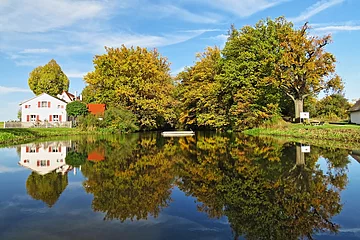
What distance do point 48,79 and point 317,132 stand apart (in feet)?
181

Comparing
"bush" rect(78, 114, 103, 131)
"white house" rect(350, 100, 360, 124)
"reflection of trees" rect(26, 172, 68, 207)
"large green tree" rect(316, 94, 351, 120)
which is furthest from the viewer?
"large green tree" rect(316, 94, 351, 120)

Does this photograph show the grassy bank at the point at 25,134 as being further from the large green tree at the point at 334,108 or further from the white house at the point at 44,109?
the large green tree at the point at 334,108

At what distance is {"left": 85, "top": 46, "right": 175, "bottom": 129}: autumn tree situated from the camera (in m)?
37.0

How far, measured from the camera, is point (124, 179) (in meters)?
8.29

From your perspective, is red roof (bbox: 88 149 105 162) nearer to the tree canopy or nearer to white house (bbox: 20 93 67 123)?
the tree canopy

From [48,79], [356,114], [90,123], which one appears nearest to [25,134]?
[90,123]

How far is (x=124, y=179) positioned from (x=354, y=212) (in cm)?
572

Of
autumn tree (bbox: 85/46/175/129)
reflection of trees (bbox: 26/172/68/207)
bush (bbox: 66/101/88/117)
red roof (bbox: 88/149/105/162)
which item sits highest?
autumn tree (bbox: 85/46/175/129)

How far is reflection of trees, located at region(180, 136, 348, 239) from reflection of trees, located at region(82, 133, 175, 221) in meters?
0.78

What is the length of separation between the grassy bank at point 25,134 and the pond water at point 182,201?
46.5ft

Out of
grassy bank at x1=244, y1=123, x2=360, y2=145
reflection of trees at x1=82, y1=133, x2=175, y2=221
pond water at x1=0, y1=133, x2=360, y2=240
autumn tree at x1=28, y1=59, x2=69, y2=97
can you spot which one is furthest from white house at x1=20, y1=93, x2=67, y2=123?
reflection of trees at x1=82, y1=133, x2=175, y2=221

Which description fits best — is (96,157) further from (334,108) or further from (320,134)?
(334,108)

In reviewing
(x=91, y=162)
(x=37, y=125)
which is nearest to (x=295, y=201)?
(x=91, y=162)

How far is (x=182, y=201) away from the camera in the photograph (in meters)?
6.46
